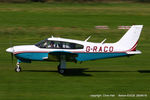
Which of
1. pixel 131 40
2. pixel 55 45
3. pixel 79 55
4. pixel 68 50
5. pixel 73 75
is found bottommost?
pixel 73 75

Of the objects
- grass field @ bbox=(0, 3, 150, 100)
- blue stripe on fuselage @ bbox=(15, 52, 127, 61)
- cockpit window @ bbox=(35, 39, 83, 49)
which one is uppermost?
cockpit window @ bbox=(35, 39, 83, 49)

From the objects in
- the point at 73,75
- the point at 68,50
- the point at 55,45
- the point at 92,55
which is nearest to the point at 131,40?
the point at 92,55

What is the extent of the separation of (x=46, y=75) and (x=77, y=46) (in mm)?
2297

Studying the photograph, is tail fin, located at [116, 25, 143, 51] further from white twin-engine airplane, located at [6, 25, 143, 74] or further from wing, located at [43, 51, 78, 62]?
wing, located at [43, 51, 78, 62]

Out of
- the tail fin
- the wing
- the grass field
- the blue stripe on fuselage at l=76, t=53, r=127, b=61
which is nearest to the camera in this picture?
the grass field

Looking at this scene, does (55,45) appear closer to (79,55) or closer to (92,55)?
(79,55)

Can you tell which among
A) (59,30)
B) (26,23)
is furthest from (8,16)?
(59,30)

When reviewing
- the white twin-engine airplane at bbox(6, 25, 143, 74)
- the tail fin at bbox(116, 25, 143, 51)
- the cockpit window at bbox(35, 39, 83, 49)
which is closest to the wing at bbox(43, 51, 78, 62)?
the white twin-engine airplane at bbox(6, 25, 143, 74)

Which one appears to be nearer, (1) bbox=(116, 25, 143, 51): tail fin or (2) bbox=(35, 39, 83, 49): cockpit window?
(2) bbox=(35, 39, 83, 49): cockpit window

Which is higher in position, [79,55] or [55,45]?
[55,45]

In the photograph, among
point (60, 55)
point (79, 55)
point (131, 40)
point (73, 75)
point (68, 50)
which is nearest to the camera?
point (60, 55)

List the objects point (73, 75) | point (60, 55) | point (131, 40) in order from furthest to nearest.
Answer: point (131, 40)
point (73, 75)
point (60, 55)

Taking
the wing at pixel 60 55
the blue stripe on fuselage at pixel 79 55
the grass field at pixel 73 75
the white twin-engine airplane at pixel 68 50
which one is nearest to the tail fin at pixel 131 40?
the white twin-engine airplane at pixel 68 50

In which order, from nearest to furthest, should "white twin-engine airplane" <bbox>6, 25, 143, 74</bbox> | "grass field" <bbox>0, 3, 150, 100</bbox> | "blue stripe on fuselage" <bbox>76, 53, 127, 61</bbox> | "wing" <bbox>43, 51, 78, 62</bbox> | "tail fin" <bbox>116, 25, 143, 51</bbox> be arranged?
"grass field" <bbox>0, 3, 150, 100</bbox> < "wing" <bbox>43, 51, 78, 62</bbox> < "white twin-engine airplane" <bbox>6, 25, 143, 74</bbox> < "blue stripe on fuselage" <bbox>76, 53, 127, 61</bbox> < "tail fin" <bbox>116, 25, 143, 51</bbox>
